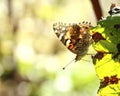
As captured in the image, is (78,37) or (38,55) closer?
(78,37)

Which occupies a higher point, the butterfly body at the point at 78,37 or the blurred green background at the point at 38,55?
the butterfly body at the point at 78,37

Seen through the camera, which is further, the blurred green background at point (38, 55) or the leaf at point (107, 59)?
the blurred green background at point (38, 55)

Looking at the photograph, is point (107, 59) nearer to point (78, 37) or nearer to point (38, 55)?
point (78, 37)

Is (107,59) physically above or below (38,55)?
above

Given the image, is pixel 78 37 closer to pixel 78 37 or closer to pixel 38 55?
pixel 78 37

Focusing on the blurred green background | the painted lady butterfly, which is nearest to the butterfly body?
the painted lady butterfly

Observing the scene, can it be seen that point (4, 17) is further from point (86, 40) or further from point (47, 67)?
point (86, 40)

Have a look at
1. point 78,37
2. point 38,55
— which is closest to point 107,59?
point 78,37

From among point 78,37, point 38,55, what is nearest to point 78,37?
point 78,37

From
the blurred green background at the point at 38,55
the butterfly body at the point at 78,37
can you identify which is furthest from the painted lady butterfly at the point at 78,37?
the blurred green background at the point at 38,55

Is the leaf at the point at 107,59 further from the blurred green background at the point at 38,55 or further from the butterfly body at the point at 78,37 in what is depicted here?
the blurred green background at the point at 38,55
